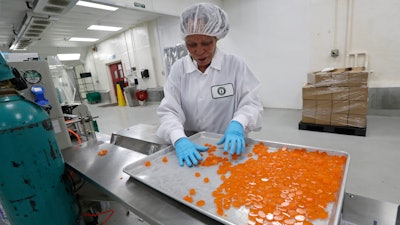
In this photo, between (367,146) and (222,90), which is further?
(367,146)

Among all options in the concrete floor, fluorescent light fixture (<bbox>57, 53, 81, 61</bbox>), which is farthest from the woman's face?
fluorescent light fixture (<bbox>57, 53, 81, 61</bbox>)

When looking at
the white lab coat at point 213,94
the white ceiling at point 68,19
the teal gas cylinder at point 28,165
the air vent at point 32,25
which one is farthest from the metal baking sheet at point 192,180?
the air vent at point 32,25

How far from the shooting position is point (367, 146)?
235 centimetres

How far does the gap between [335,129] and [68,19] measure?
6.59m

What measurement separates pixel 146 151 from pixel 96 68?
391 inches

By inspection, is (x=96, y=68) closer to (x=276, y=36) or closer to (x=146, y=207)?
(x=276, y=36)

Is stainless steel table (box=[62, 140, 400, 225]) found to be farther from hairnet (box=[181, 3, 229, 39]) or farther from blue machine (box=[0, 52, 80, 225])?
hairnet (box=[181, 3, 229, 39])

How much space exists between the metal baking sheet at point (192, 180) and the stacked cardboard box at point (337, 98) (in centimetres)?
235

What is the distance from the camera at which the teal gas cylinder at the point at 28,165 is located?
786 mm

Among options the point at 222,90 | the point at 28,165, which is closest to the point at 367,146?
the point at 222,90

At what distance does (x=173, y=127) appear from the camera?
3.59 feet

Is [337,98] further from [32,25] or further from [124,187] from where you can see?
[32,25]

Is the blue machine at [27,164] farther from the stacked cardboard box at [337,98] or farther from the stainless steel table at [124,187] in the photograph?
the stacked cardboard box at [337,98]

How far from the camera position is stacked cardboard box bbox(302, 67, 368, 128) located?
2.58 metres
